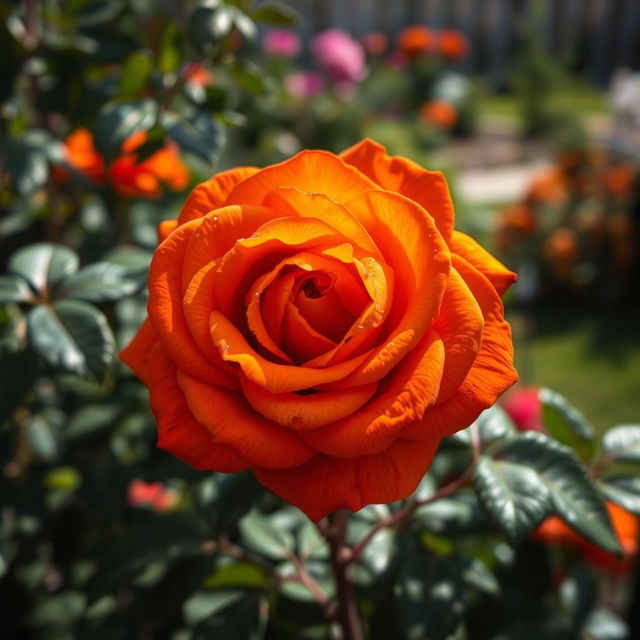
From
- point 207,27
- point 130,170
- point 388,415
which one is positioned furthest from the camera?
point 130,170

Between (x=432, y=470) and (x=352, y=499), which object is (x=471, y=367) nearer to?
(x=352, y=499)

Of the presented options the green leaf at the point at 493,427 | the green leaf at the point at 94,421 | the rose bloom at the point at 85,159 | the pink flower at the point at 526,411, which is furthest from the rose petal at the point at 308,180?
the pink flower at the point at 526,411

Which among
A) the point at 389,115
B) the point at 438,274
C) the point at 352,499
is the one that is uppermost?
the point at 438,274

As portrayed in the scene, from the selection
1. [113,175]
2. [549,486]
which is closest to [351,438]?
[549,486]

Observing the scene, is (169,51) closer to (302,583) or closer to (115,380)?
(115,380)

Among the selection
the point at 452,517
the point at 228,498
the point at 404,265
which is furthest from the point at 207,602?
the point at 404,265

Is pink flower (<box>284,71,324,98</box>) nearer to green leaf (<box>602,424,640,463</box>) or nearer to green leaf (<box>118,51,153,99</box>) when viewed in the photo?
green leaf (<box>118,51,153,99</box>)

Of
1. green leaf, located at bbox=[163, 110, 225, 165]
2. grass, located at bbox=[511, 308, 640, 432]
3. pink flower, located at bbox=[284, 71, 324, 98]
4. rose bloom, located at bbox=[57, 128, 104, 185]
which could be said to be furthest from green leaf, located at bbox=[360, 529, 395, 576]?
pink flower, located at bbox=[284, 71, 324, 98]
